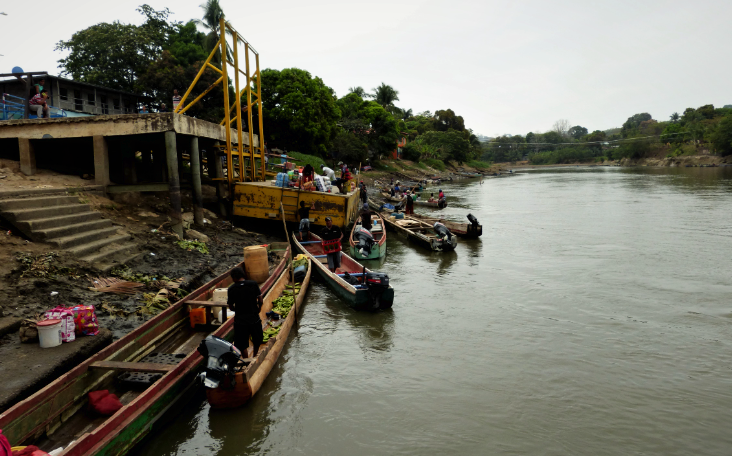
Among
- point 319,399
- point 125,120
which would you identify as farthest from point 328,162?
point 319,399

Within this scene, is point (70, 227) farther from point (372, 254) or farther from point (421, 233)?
point (421, 233)

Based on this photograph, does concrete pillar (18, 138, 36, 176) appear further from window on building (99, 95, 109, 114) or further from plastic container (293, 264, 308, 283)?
window on building (99, 95, 109, 114)

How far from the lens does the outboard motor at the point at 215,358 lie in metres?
5.60

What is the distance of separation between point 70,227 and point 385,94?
6553 centimetres

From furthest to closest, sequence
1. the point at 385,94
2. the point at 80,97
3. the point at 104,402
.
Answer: the point at 385,94 < the point at 80,97 < the point at 104,402

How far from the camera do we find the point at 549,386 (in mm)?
7109

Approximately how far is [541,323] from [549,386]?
115 inches

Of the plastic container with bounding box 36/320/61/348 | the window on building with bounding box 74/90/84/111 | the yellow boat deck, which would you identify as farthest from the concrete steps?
the window on building with bounding box 74/90/84/111

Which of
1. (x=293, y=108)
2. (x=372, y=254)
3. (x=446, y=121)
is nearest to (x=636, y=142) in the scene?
(x=446, y=121)

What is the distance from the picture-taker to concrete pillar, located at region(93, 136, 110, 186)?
41.4ft

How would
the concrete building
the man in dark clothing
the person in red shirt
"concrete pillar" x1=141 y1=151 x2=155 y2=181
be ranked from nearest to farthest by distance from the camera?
1. the man in dark clothing
2. the person in red shirt
3. "concrete pillar" x1=141 y1=151 x2=155 y2=181
4. the concrete building

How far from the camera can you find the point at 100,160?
41.5 ft

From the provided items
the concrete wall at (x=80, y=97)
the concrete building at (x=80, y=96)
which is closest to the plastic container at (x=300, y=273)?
the concrete building at (x=80, y=96)

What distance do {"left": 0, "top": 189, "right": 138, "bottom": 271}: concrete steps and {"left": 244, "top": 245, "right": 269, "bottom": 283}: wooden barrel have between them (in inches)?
106
